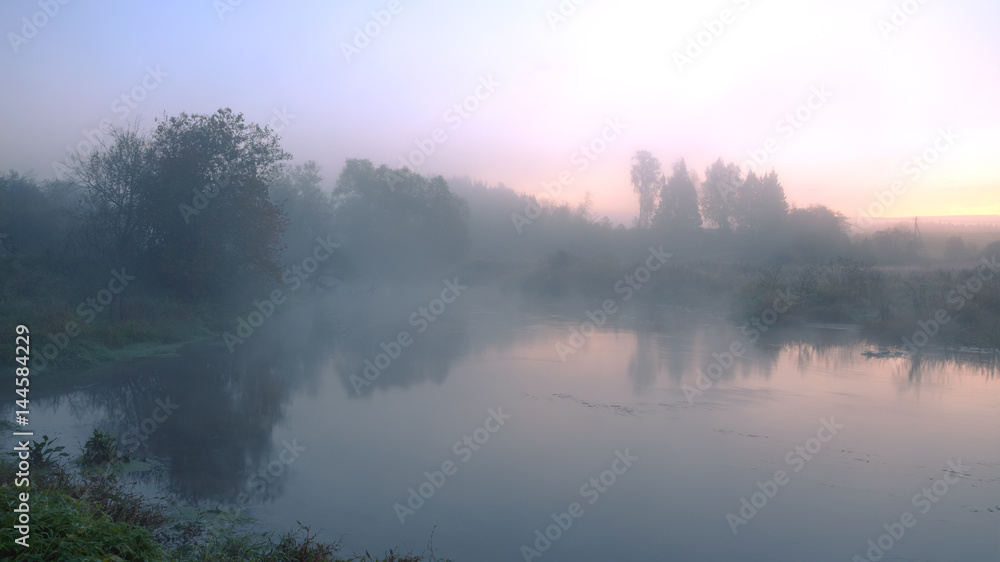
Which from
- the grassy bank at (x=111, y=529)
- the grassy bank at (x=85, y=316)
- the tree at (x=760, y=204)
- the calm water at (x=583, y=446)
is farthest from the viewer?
the tree at (x=760, y=204)

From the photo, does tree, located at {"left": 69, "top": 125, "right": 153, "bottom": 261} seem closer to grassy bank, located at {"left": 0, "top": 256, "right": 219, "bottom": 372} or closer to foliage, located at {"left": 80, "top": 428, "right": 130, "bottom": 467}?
grassy bank, located at {"left": 0, "top": 256, "right": 219, "bottom": 372}

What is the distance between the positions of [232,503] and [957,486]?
25.3 ft

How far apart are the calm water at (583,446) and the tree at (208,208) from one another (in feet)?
15.7

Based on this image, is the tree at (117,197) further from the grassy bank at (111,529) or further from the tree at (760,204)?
the tree at (760,204)

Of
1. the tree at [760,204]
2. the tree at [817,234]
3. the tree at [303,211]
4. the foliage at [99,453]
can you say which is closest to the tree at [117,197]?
the foliage at [99,453]

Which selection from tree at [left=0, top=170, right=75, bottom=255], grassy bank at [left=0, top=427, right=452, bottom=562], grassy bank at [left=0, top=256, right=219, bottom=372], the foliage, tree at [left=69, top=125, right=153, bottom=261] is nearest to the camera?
grassy bank at [left=0, top=427, right=452, bottom=562]

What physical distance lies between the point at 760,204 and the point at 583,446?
152ft

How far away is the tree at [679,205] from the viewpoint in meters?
53.4

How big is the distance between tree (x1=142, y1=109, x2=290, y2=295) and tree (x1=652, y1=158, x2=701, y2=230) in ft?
136

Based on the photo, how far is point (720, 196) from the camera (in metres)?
54.0

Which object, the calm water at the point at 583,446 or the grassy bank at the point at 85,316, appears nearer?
the calm water at the point at 583,446

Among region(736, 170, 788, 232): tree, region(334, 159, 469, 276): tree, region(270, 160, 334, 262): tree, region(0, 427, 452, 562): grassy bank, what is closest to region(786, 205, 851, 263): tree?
region(736, 170, 788, 232): tree

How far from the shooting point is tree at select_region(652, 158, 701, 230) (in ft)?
175

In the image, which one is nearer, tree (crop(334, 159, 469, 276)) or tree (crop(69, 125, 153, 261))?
tree (crop(69, 125, 153, 261))
